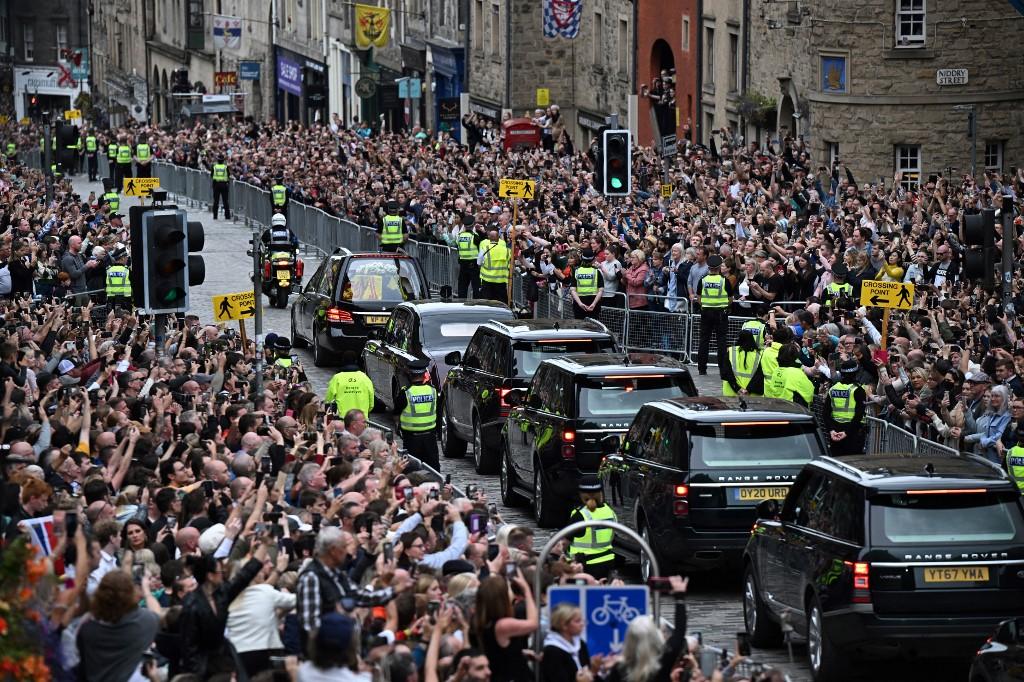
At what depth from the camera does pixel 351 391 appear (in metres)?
21.8

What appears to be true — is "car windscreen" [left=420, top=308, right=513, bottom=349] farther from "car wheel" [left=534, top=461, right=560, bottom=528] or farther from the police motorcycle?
the police motorcycle

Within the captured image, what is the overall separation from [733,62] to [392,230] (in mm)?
12631

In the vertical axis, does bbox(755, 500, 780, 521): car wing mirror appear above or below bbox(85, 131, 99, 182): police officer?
below

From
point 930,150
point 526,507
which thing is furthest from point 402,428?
point 930,150

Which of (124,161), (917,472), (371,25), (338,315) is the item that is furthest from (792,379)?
(371,25)

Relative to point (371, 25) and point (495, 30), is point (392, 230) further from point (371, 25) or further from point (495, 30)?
point (371, 25)

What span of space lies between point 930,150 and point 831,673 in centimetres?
2747

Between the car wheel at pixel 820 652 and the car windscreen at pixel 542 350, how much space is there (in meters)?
8.08

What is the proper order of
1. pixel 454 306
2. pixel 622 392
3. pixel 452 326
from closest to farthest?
pixel 622 392
pixel 452 326
pixel 454 306

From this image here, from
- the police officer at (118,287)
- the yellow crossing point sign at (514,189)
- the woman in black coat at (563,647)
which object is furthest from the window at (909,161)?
the woman in black coat at (563,647)

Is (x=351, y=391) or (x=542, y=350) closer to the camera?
(x=351, y=391)

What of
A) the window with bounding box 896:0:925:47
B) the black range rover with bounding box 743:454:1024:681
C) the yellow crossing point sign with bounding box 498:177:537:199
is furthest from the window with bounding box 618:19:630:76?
the black range rover with bounding box 743:454:1024:681

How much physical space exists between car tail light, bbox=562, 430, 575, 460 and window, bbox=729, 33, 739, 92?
2809 cm

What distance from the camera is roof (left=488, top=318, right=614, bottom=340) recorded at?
22.2m
